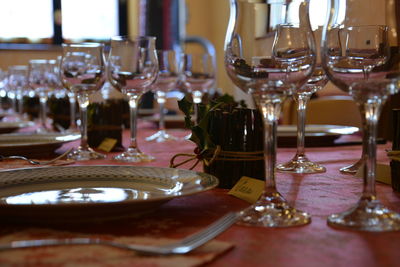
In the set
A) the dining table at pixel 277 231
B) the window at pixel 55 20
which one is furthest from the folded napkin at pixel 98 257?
the window at pixel 55 20

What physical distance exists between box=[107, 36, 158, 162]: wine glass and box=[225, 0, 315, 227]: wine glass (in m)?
0.55

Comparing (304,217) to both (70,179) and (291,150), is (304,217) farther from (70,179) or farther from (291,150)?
(291,150)

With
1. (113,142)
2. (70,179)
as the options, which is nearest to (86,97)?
(113,142)

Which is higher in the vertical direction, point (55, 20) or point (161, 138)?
point (55, 20)

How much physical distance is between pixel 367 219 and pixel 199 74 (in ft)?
4.42

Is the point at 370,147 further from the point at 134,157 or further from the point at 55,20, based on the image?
the point at 55,20

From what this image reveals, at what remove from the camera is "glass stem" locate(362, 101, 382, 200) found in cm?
69

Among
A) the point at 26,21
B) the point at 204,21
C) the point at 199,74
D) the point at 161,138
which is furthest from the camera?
the point at 204,21

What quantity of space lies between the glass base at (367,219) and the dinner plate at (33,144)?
82cm

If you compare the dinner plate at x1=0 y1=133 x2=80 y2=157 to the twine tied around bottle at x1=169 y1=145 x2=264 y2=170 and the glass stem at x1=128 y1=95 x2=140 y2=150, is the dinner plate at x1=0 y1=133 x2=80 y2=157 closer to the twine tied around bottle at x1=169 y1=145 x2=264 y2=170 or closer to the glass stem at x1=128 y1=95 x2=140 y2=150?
the glass stem at x1=128 y1=95 x2=140 y2=150

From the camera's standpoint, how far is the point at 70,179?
88 cm

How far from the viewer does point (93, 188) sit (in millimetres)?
855

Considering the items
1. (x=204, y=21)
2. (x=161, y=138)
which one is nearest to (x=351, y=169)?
(x=161, y=138)

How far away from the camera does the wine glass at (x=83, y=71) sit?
4.51ft
